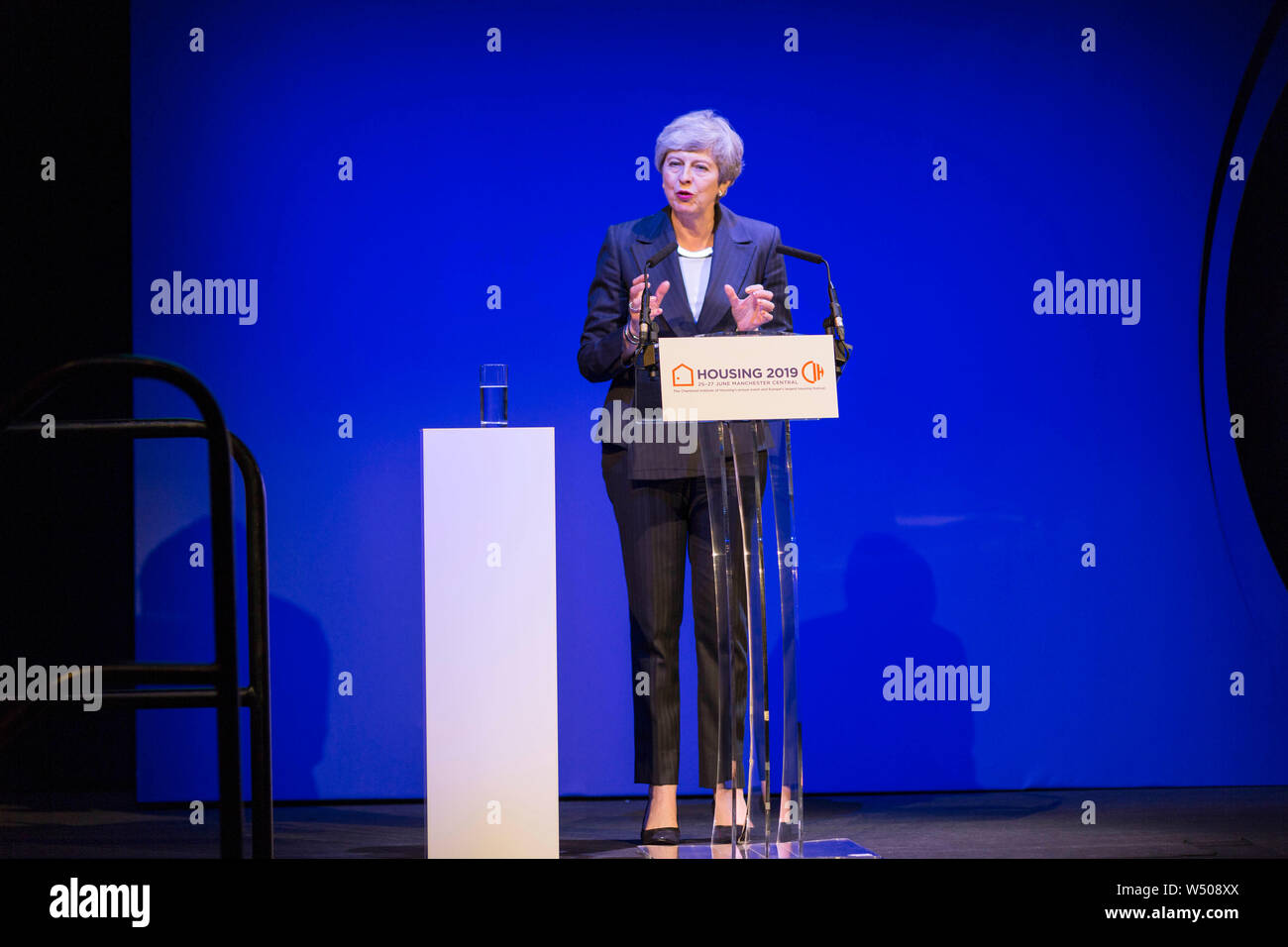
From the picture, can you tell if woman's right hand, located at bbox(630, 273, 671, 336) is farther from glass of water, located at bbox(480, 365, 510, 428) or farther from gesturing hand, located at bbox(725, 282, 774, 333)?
glass of water, located at bbox(480, 365, 510, 428)

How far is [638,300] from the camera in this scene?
299cm

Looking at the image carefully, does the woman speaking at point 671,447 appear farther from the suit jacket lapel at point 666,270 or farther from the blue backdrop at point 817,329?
the blue backdrop at point 817,329

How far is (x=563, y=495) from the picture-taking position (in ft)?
14.3

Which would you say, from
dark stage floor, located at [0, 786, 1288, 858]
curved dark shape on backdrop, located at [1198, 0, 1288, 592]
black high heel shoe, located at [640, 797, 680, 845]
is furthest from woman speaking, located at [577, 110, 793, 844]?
curved dark shape on backdrop, located at [1198, 0, 1288, 592]

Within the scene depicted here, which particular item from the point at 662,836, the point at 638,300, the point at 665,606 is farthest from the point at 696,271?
the point at 662,836

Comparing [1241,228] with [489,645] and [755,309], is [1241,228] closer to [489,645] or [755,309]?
[755,309]

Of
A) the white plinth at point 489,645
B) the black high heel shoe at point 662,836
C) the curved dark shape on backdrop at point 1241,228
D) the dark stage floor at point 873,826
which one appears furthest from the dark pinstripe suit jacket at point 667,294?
the curved dark shape on backdrop at point 1241,228

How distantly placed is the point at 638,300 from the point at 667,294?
1.34 feet

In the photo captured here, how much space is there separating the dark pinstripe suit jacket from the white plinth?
0.42m

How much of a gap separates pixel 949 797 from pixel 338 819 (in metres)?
2.02

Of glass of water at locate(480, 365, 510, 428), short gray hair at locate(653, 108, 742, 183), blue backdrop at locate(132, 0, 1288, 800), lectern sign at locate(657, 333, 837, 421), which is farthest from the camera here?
blue backdrop at locate(132, 0, 1288, 800)

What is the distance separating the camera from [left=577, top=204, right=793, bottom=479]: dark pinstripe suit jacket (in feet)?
10.9

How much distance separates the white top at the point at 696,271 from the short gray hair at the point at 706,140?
0.22 metres
